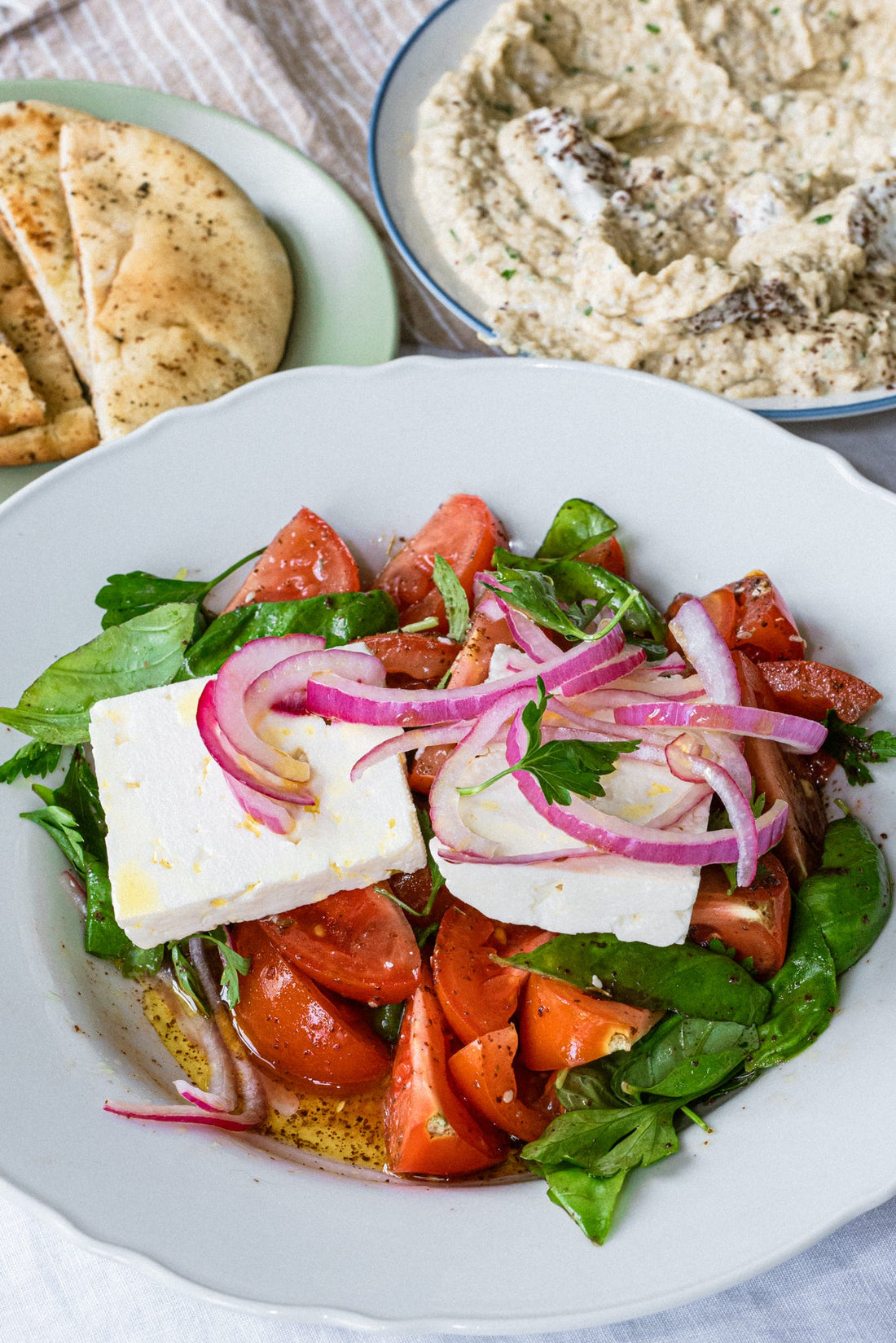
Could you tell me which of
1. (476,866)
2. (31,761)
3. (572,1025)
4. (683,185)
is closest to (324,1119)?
(572,1025)

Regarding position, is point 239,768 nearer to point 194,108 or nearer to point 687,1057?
point 687,1057

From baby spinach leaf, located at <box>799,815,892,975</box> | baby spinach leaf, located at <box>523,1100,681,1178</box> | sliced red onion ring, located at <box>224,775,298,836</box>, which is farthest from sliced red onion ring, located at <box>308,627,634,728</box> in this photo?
baby spinach leaf, located at <box>523,1100,681,1178</box>

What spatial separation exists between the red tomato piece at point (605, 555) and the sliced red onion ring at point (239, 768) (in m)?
1.08

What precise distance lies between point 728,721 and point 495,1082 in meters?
1.00

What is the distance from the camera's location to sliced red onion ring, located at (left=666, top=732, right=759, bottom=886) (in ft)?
8.05

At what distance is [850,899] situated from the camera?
8.41 feet

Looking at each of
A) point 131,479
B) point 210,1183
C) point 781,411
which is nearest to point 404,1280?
point 210,1183

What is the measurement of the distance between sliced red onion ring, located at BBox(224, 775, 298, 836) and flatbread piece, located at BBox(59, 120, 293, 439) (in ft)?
5.14

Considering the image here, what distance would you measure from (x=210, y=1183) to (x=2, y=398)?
8.18ft

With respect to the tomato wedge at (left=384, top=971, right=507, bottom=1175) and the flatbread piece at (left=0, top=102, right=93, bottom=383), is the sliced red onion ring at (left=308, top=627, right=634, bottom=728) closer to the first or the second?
the tomato wedge at (left=384, top=971, right=507, bottom=1175)

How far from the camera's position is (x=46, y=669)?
296 cm

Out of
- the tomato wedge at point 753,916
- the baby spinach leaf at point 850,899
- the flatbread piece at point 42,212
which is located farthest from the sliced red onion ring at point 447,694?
the flatbread piece at point 42,212

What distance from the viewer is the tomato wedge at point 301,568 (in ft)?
10.2

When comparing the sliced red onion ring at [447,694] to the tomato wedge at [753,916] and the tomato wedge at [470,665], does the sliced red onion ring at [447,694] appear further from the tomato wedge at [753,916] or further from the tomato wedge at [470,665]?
the tomato wedge at [753,916]
